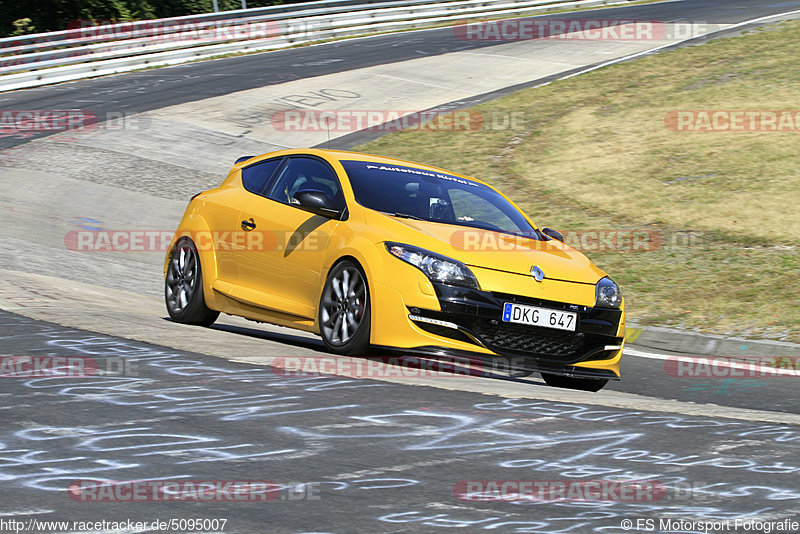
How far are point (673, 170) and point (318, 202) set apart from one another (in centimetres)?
1017

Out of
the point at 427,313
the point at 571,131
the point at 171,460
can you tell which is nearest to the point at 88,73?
the point at 571,131

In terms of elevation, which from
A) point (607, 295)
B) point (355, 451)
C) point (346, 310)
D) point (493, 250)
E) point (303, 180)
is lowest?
point (355, 451)

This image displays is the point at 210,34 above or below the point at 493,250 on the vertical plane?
above

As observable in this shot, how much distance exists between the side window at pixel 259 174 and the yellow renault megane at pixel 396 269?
14mm

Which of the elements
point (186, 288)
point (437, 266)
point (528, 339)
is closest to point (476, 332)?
point (528, 339)

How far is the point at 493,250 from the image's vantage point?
→ 24.5 ft

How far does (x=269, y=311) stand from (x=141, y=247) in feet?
21.7

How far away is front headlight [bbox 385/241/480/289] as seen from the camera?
706 cm

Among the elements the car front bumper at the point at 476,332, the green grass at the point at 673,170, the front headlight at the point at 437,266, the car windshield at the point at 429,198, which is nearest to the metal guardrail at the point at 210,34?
the green grass at the point at 673,170

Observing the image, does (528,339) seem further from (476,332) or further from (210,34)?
(210,34)

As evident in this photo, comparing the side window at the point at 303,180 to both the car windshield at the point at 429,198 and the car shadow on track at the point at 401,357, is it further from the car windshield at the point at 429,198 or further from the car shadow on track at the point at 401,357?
the car shadow on track at the point at 401,357

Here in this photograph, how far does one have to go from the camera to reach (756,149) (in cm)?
1717

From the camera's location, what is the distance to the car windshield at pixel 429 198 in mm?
7957

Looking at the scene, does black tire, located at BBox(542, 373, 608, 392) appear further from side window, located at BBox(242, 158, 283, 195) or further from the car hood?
side window, located at BBox(242, 158, 283, 195)
